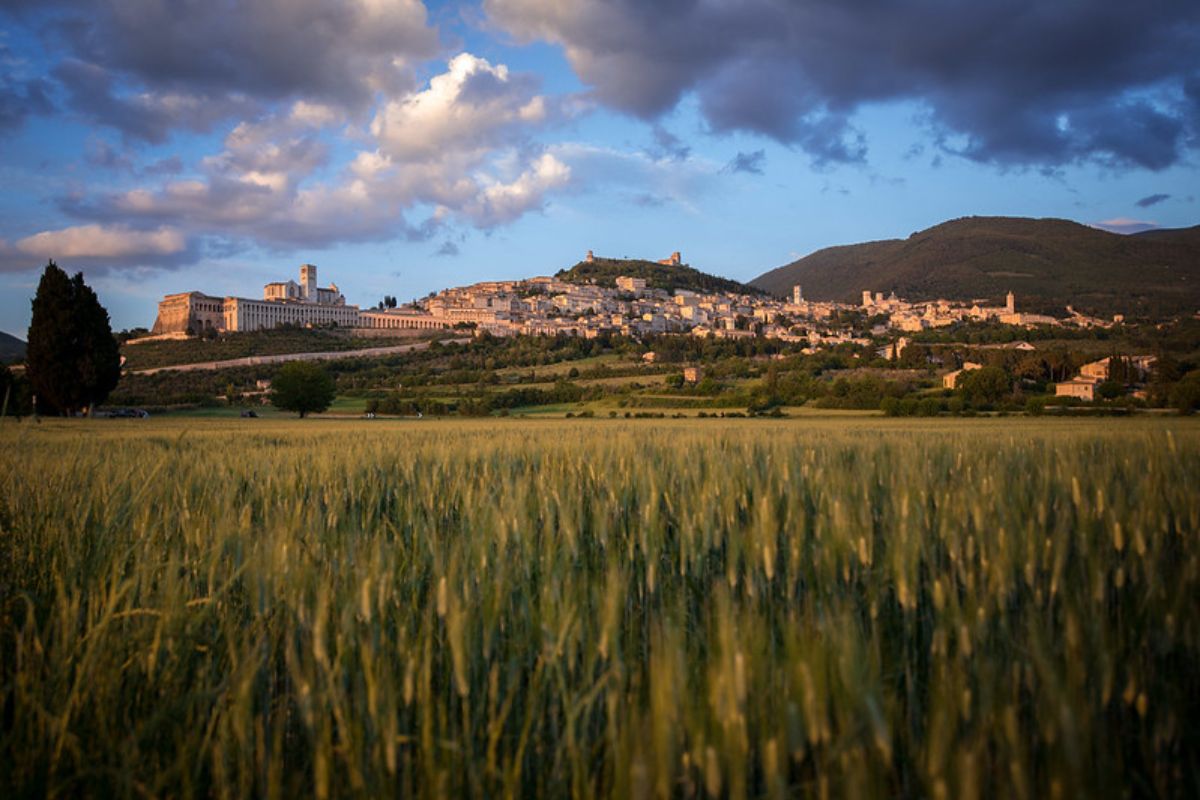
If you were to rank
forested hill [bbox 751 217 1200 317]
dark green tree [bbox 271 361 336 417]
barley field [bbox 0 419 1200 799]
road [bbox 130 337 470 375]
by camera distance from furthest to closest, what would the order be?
forested hill [bbox 751 217 1200 317]
road [bbox 130 337 470 375]
dark green tree [bbox 271 361 336 417]
barley field [bbox 0 419 1200 799]

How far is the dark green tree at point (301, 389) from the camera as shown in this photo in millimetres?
53312

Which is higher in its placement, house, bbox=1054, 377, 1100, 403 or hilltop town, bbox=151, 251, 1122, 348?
hilltop town, bbox=151, 251, 1122, 348

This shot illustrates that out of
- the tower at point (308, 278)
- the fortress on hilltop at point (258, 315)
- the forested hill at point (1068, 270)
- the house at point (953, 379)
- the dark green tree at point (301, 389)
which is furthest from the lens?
the tower at point (308, 278)

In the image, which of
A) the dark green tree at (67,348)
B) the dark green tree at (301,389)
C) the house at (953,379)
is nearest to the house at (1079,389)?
the house at (953,379)

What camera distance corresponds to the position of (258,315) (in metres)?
143

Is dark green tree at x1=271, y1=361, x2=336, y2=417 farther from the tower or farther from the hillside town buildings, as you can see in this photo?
the tower

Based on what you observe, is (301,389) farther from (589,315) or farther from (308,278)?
(308,278)

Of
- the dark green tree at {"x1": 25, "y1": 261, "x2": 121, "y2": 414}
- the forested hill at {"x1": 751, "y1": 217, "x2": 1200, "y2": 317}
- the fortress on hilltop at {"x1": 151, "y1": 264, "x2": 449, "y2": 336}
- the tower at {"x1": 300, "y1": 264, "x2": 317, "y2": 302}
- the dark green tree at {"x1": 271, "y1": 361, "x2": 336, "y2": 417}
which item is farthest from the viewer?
the tower at {"x1": 300, "y1": 264, "x2": 317, "y2": 302}

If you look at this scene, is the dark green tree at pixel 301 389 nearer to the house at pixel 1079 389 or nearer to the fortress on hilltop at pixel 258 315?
the house at pixel 1079 389

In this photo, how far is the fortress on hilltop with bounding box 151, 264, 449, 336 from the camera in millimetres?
135125

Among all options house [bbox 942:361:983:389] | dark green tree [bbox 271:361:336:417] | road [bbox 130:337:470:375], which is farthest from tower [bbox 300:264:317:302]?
house [bbox 942:361:983:389]

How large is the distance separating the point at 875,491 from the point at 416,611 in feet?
7.77

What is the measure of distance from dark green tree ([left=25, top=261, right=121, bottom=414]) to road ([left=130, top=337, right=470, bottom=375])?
1211 inches

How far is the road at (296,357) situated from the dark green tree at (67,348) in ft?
101
